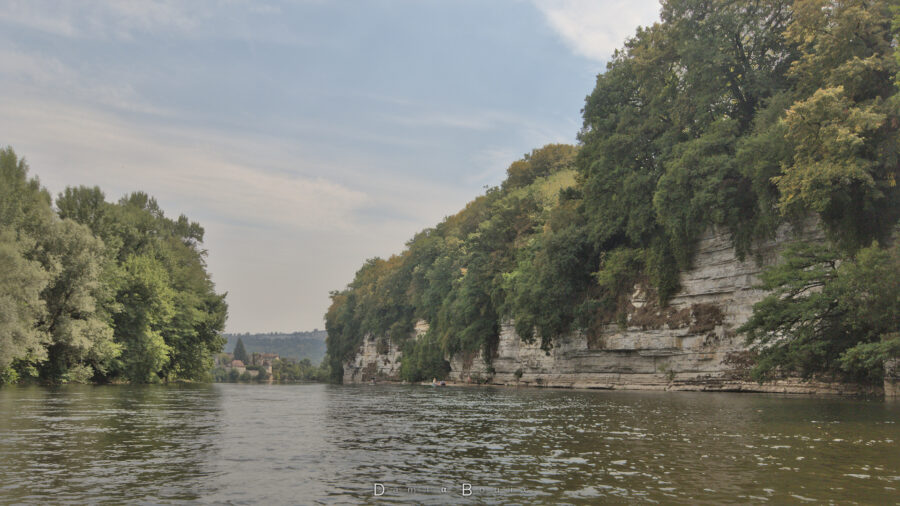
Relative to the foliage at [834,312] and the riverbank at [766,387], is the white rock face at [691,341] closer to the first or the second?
the riverbank at [766,387]

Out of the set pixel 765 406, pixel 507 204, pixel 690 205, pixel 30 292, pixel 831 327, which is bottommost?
pixel 765 406

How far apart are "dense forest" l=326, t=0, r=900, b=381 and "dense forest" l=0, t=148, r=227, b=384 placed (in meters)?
28.6

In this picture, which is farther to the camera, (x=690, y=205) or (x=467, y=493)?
(x=690, y=205)

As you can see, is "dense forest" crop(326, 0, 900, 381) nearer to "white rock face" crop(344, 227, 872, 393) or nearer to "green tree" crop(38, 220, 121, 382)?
"white rock face" crop(344, 227, 872, 393)

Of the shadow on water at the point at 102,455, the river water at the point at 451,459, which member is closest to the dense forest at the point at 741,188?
the river water at the point at 451,459

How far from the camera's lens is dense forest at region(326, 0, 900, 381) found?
87.0ft

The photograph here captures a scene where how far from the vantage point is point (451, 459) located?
11391mm

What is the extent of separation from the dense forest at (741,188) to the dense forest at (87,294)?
93.7 ft

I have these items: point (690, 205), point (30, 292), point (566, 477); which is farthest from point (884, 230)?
point (30, 292)

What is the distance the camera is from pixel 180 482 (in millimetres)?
8875

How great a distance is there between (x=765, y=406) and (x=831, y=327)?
17.2ft

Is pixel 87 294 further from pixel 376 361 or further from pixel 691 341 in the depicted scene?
pixel 376 361

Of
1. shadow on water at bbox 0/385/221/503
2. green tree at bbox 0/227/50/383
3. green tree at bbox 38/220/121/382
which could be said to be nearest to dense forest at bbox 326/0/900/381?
shadow on water at bbox 0/385/221/503

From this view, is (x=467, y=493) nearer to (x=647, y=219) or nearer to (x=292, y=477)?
(x=292, y=477)
